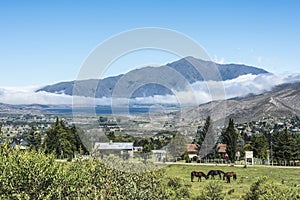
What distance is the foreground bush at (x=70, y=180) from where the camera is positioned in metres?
14.7

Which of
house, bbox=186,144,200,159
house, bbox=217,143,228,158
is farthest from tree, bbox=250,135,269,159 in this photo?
house, bbox=186,144,200,159

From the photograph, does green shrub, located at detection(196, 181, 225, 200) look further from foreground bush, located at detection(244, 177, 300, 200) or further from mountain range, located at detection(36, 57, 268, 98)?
mountain range, located at detection(36, 57, 268, 98)

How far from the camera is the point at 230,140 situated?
5497 cm

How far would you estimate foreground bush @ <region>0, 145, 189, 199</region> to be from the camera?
14.7 meters

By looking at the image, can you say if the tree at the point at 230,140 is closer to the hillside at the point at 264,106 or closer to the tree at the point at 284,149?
the tree at the point at 284,149

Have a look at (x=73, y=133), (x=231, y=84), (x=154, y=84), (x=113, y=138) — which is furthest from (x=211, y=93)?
(x=231, y=84)

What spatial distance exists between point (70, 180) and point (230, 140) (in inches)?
1592

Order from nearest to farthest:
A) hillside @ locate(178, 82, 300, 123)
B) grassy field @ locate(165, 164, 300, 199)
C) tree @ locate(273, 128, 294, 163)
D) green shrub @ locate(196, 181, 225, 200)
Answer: green shrub @ locate(196, 181, 225, 200), grassy field @ locate(165, 164, 300, 199), tree @ locate(273, 128, 294, 163), hillside @ locate(178, 82, 300, 123)

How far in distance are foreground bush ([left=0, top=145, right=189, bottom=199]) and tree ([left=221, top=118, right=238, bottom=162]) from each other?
38406mm

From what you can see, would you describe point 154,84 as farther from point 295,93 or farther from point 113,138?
point 295,93

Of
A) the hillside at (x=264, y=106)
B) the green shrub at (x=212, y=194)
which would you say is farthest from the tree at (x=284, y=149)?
the hillside at (x=264, y=106)

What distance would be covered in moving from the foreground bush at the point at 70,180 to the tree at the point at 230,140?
38406 millimetres

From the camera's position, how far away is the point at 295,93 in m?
144

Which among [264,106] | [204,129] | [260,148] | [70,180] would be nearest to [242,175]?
[204,129]
